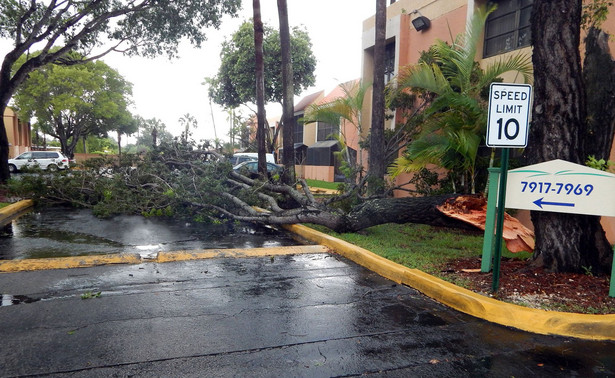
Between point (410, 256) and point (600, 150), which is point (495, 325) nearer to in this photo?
point (410, 256)

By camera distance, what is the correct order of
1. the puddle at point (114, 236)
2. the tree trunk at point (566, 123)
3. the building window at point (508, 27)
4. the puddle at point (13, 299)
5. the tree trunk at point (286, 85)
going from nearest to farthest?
the puddle at point (13, 299) < the tree trunk at point (566, 123) < the puddle at point (114, 236) < the building window at point (508, 27) < the tree trunk at point (286, 85)

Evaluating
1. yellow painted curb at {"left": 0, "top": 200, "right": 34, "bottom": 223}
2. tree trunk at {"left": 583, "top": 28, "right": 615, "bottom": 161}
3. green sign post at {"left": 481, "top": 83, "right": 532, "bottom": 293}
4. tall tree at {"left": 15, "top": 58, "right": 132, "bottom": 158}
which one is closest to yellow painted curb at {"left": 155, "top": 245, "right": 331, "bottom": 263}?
green sign post at {"left": 481, "top": 83, "right": 532, "bottom": 293}

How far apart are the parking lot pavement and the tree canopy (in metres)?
22.4

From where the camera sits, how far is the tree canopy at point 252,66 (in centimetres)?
2586

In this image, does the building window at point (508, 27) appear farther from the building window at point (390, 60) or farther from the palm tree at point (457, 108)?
the building window at point (390, 60)

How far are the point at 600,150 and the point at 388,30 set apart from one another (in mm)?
9653

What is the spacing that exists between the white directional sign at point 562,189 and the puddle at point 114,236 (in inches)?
170

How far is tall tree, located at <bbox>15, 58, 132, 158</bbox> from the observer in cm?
3309

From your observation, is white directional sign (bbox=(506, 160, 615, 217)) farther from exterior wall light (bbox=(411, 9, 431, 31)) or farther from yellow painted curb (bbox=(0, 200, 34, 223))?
yellow painted curb (bbox=(0, 200, 34, 223))

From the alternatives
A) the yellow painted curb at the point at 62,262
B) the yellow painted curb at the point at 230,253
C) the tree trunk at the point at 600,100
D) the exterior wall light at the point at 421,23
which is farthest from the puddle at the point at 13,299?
the exterior wall light at the point at 421,23

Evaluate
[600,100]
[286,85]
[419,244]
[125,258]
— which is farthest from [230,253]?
[286,85]

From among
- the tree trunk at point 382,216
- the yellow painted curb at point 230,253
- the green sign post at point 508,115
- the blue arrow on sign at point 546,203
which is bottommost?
the yellow painted curb at point 230,253

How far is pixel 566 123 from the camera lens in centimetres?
501

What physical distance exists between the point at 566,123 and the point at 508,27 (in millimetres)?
6374
